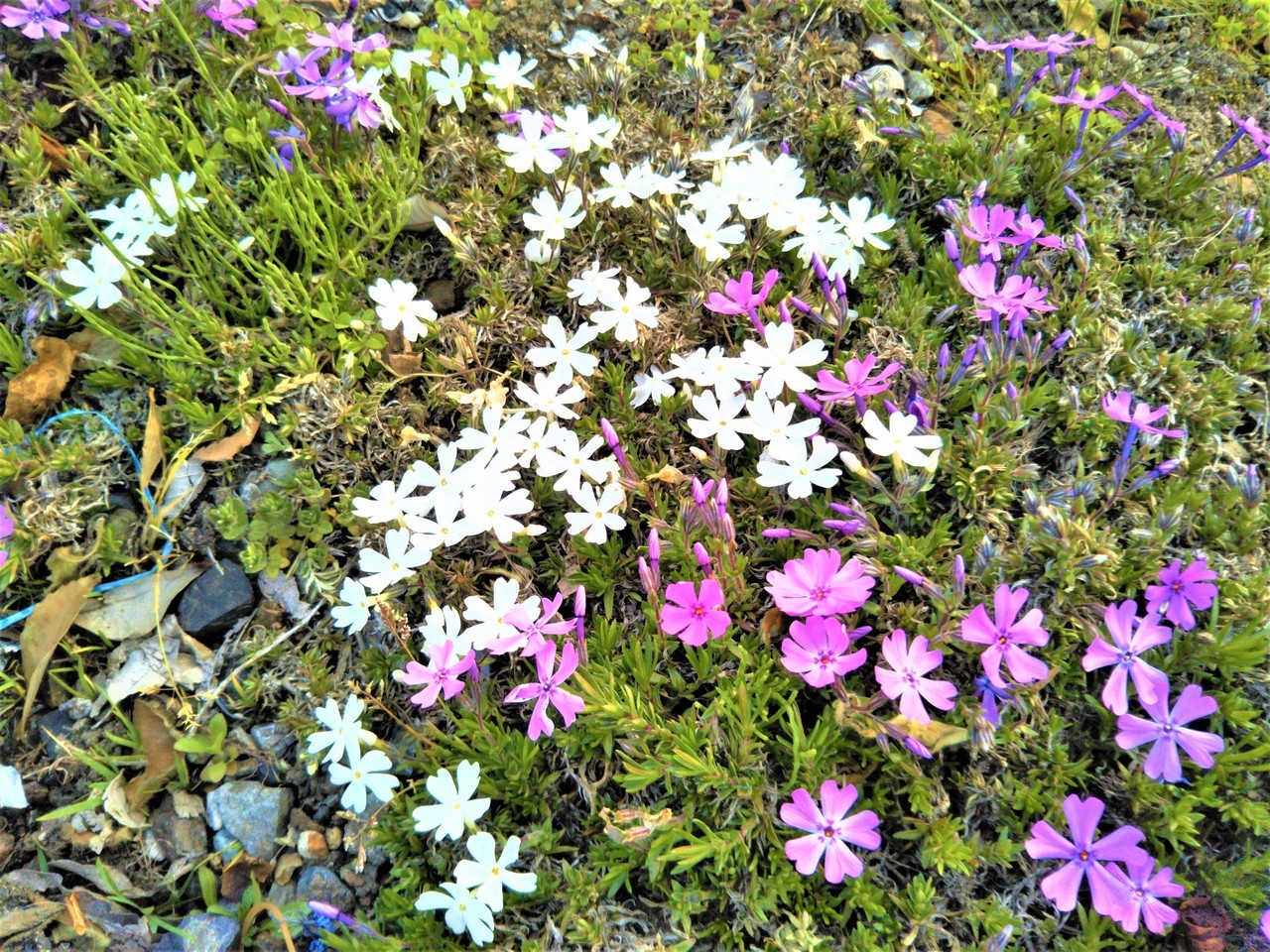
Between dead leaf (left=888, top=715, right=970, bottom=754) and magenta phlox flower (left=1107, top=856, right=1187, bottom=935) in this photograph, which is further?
dead leaf (left=888, top=715, right=970, bottom=754)

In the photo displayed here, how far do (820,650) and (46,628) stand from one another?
2728mm

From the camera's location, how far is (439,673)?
2.67 meters

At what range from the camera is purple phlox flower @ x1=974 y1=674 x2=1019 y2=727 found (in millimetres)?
2586

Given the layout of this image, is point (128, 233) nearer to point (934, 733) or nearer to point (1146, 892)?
point (934, 733)

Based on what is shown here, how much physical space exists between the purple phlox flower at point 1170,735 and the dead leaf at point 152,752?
3.06 meters

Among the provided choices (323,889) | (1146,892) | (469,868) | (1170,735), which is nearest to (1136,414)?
(1170,735)

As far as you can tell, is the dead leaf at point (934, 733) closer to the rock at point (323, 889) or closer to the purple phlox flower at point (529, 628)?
the purple phlox flower at point (529, 628)

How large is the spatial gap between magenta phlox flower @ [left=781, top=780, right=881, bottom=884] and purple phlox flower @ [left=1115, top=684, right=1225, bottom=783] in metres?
0.77

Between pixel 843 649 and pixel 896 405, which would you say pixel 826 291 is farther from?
pixel 843 649

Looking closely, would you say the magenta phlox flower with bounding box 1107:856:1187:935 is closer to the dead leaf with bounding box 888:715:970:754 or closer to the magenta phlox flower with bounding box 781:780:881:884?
the dead leaf with bounding box 888:715:970:754

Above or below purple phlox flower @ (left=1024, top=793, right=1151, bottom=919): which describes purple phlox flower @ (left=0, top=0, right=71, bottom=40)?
above

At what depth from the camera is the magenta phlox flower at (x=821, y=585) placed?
2639mm

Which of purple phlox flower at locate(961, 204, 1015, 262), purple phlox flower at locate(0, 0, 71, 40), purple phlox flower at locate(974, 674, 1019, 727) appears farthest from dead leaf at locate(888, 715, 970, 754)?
purple phlox flower at locate(0, 0, 71, 40)

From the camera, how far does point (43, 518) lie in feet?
10.5
